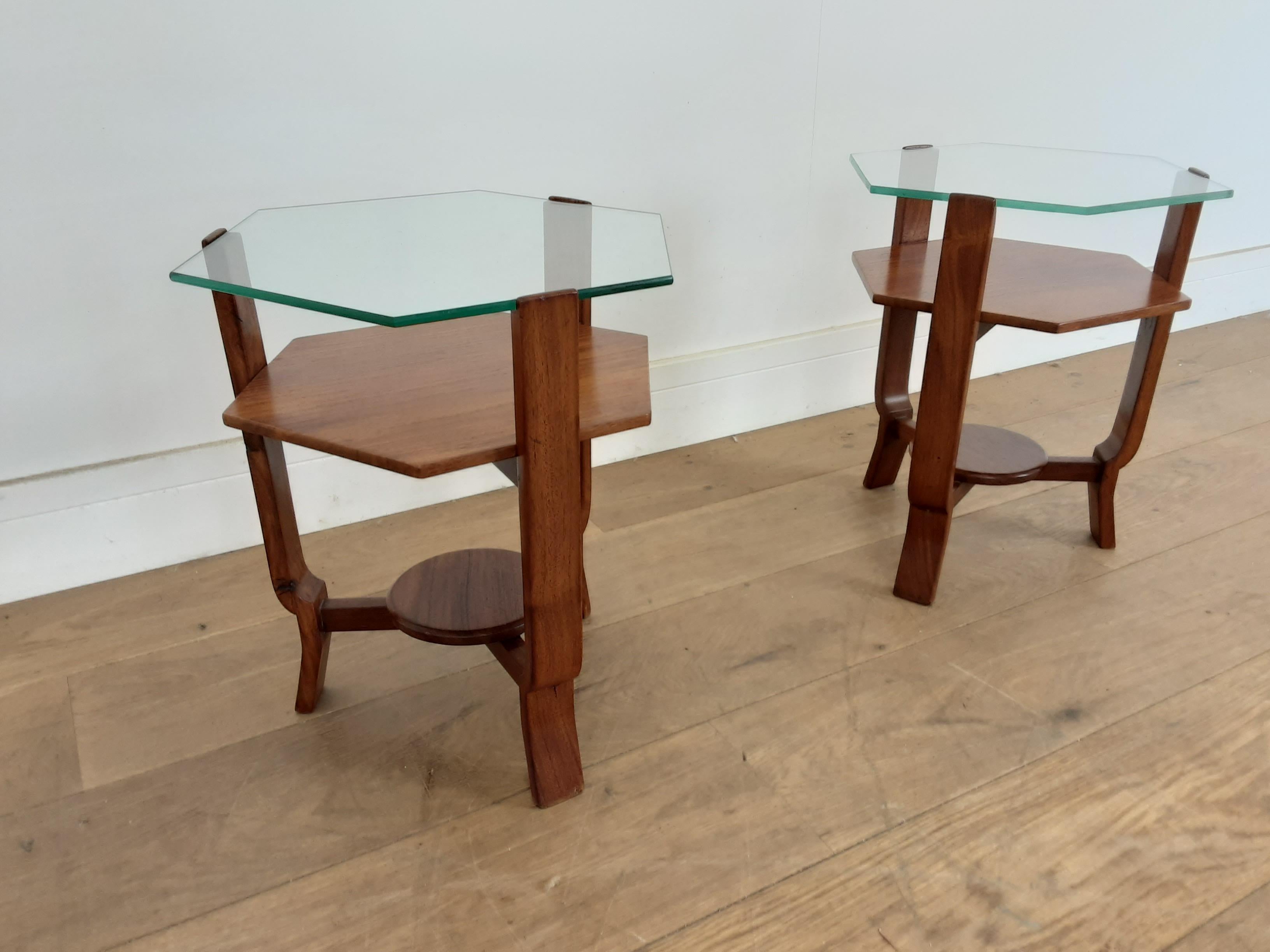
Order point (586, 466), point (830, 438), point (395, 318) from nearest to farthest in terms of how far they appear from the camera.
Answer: point (395, 318) → point (586, 466) → point (830, 438)

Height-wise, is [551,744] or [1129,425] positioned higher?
[1129,425]

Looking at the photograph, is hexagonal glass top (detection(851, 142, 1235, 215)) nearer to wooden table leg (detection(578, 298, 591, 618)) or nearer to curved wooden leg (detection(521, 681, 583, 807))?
wooden table leg (detection(578, 298, 591, 618))

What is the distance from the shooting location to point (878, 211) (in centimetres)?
227

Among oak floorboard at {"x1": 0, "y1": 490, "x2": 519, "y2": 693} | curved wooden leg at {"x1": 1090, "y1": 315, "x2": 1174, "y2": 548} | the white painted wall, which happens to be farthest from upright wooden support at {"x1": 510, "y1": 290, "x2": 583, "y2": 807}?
curved wooden leg at {"x1": 1090, "y1": 315, "x2": 1174, "y2": 548}

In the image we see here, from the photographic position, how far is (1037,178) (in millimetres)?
1613

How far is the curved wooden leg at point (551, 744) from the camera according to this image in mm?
1217

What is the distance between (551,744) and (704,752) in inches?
8.8

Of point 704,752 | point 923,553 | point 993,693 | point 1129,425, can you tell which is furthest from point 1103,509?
point 704,752

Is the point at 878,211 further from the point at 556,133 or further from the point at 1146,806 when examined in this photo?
the point at 1146,806

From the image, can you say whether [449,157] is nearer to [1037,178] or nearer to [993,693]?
[1037,178]

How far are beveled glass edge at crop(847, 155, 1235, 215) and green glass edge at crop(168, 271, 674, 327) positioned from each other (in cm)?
61

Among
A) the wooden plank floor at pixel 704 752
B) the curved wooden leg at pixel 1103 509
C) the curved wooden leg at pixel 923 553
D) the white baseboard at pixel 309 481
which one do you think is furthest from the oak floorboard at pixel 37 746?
the curved wooden leg at pixel 1103 509

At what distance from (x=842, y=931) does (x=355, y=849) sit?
22.4 inches

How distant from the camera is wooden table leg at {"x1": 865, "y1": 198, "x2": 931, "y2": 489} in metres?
1.79
